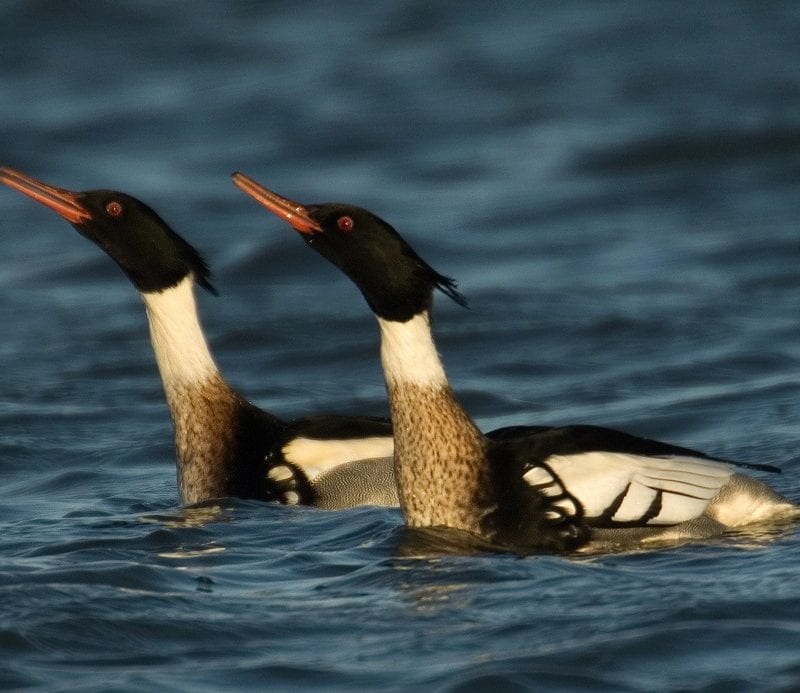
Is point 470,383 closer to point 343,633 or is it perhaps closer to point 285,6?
point 343,633

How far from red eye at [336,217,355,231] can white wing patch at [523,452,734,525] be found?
49.8 inches

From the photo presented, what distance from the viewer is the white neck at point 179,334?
946 centimetres

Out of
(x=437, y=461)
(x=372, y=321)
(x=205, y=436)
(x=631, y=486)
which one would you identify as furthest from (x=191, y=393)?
(x=372, y=321)

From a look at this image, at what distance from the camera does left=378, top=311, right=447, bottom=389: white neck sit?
7664mm

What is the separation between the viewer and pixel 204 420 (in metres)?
9.29

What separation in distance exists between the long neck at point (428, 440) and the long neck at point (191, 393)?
5.34 feet

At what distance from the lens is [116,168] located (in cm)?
1909

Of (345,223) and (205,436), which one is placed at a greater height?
(345,223)

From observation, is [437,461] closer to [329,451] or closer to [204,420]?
[329,451]

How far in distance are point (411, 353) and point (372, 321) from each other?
6638 mm

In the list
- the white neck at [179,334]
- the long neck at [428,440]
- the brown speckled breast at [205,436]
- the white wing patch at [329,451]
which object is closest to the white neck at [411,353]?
the long neck at [428,440]

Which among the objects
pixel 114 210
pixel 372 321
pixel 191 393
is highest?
pixel 372 321

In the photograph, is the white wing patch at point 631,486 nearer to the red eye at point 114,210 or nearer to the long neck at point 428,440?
the long neck at point 428,440

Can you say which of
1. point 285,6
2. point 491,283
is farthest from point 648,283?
point 285,6
